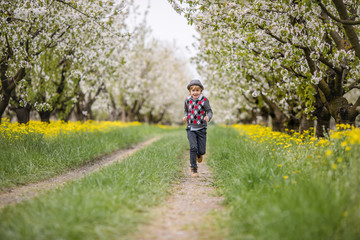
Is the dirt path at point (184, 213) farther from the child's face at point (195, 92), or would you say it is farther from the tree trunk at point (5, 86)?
the tree trunk at point (5, 86)

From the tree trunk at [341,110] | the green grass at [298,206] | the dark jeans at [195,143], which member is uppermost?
the tree trunk at [341,110]

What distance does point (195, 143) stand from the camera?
7.09 metres

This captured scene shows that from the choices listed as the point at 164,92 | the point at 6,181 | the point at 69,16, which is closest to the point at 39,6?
the point at 69,16

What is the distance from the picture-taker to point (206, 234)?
3.46 m

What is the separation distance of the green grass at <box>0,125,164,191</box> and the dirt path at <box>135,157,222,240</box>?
329cm

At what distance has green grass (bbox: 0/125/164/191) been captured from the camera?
627 centimetres

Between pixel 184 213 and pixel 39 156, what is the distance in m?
4.83

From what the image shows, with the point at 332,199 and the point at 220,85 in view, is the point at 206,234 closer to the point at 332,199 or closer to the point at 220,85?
the point at 332,199

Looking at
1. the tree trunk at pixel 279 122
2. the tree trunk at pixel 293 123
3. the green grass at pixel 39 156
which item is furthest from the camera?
the tree trunk at pixel 279 122

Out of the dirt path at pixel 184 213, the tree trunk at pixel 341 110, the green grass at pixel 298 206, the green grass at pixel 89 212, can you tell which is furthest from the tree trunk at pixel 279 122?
the green grass at pixel 89 212

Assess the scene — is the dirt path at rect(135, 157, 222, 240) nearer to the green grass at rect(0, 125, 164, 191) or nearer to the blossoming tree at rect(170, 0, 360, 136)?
the green grass at rect(0, 125, 164, 191)

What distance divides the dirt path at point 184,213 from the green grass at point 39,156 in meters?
3.29

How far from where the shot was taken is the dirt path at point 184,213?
3.44 metres

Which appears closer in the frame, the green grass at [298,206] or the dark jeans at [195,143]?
the green grass at [298,206]
